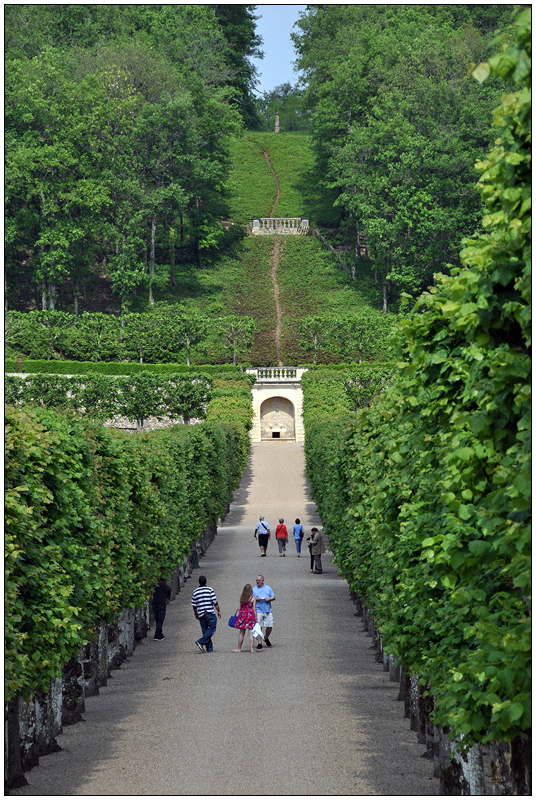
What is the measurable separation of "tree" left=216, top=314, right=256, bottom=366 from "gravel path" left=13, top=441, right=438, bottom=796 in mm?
45220

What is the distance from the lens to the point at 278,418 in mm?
64250

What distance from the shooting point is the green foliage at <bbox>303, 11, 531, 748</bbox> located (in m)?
5.42

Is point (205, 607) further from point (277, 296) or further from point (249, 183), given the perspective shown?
point (249, 183)

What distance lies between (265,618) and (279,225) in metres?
81.9

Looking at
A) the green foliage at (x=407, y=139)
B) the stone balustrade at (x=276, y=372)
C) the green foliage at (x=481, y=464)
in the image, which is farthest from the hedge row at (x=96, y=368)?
the green foliage at (x=481, y=464)

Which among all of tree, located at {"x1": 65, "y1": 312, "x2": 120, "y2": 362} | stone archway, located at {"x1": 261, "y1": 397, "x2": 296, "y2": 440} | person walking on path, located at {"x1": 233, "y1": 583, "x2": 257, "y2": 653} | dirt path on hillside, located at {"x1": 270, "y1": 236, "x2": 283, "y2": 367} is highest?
dirt path on hillside, located at {"x1": 270, "y1": 236, "x2": 283, "y2": 367}

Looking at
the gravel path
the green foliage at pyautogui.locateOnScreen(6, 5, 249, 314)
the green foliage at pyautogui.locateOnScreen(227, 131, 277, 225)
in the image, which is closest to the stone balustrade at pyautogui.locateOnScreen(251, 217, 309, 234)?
the green foliage at pyautogui.locateOnScreen(227, 131, 277, 225)

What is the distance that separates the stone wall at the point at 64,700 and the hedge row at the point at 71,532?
0.55 meters

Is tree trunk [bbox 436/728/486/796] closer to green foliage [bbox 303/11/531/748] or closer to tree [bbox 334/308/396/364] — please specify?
green foliage [bbox 303/11/531/748]

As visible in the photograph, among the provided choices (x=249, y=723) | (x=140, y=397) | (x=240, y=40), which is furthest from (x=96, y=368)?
(x=240, y=40)

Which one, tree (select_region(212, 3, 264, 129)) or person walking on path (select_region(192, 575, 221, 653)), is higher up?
tree (select_region(212, 3, 264, 129))

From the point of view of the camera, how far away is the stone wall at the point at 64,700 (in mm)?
9773

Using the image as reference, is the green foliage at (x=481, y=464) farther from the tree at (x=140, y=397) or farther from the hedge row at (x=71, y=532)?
the tree at (x=140, y=397)

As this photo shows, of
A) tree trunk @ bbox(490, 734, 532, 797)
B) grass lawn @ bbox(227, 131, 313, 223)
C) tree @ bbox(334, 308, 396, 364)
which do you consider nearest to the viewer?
tree trunk @ bbox(490, 734, 532, 797)
